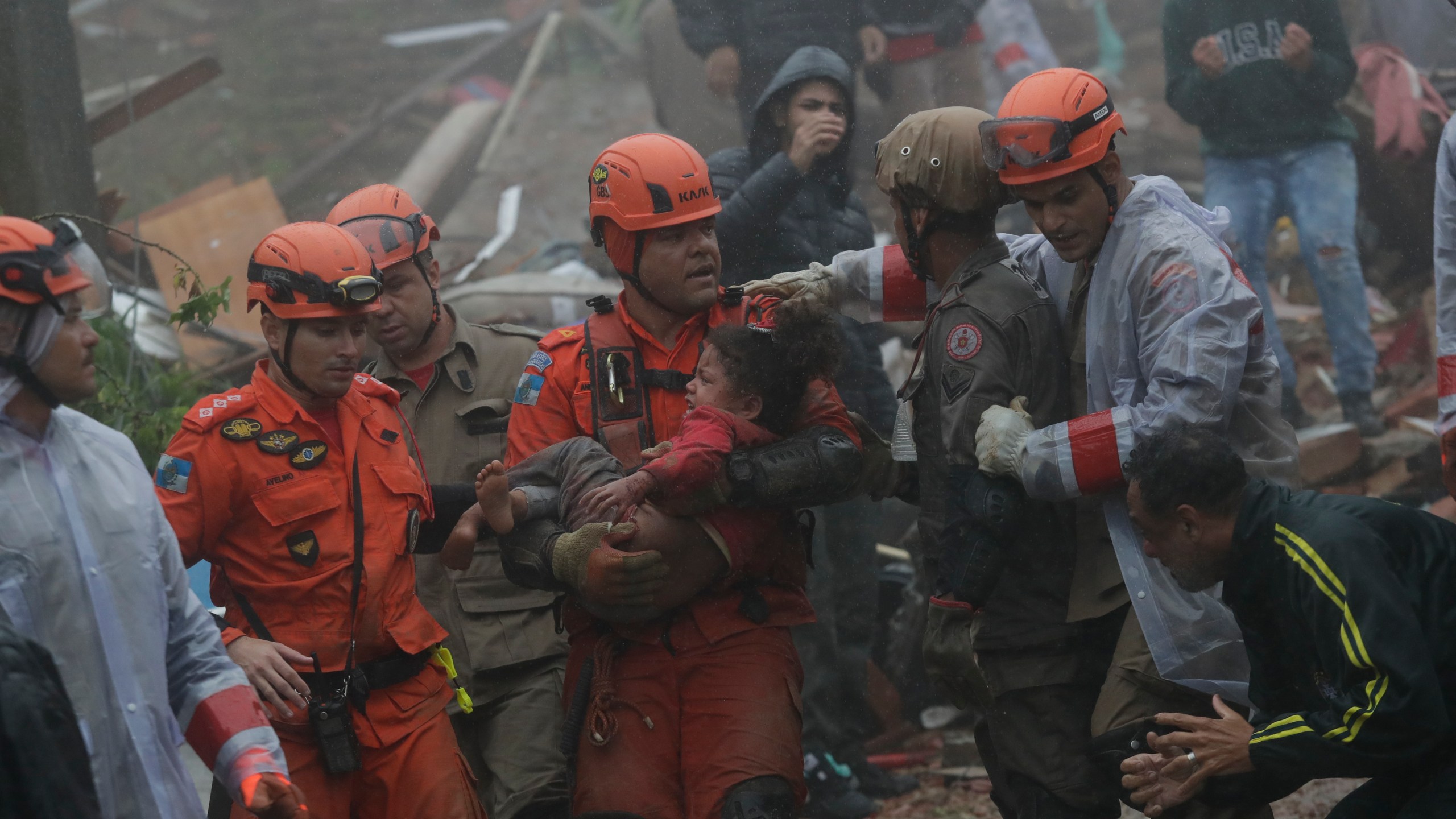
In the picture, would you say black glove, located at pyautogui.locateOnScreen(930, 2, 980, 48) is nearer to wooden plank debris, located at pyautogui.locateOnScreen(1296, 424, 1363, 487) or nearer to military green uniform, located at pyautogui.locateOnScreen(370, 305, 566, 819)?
wooden plank debris, located at pyautogui.locateOnScreen(1296, 424, 1363, 487)

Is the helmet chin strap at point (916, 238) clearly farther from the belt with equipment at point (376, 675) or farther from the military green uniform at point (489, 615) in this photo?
the belt with equipment at point (376, 675)

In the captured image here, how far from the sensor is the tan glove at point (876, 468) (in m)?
3.92

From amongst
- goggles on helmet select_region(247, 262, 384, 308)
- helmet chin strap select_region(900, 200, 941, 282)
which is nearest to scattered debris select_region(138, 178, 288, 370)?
goggles on helmet select_region(247, 262, 384, 308)

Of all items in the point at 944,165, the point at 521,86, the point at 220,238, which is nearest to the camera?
the point at 944,165

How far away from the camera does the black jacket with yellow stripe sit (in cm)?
279

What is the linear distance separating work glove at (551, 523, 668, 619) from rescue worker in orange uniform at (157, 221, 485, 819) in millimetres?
479

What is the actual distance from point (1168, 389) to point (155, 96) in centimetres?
709

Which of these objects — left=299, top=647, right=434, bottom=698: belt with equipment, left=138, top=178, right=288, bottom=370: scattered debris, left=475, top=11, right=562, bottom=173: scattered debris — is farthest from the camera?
left=475, top=11, right=562, bottom=173: scattered debris

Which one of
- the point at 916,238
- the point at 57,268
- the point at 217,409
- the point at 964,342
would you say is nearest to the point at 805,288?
the point at 916,238

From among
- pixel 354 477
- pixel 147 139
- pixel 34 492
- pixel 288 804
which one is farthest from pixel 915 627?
pixel 147 139

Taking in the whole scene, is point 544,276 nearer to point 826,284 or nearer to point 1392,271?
point 826,284

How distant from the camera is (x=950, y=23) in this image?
773 cm

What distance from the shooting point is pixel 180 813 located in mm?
2682

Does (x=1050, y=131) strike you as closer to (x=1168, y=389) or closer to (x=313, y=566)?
(x=1168, y=389)
